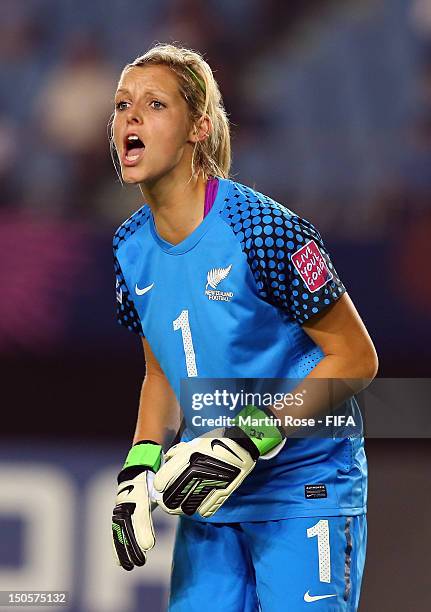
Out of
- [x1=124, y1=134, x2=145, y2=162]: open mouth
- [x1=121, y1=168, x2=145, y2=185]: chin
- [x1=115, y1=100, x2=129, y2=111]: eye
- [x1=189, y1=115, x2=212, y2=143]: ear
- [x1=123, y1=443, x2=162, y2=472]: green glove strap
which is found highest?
[x1=115, y1=100, x2=129, y2=111]: eye

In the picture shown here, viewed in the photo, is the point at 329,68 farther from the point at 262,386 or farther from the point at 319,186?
the point at 262,386

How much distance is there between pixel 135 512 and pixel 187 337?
0.33 m

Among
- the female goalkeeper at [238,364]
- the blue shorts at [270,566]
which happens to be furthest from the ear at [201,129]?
the blue shorts at [270,566]

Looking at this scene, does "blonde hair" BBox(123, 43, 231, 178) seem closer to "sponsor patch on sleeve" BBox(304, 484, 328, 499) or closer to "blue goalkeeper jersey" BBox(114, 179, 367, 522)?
"blue goalkeeper jersey" BBox(114, 179, 367, 522)

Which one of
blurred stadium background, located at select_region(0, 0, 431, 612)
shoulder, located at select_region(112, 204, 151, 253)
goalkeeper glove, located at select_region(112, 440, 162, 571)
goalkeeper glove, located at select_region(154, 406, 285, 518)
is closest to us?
goalkeeper glove, located at select_region(154, 406, 285, 518)

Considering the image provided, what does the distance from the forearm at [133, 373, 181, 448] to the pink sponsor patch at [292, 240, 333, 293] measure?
0.45 m

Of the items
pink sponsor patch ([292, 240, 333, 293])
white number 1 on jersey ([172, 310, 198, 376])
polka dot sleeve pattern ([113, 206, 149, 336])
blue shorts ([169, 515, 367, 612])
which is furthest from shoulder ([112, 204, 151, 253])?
blue shorts ([169, 515, 367, 612])

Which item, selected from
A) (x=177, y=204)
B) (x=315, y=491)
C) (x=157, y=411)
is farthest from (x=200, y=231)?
(x=315, y=491)

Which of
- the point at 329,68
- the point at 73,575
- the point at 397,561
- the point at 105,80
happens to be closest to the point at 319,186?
the point at 329,68

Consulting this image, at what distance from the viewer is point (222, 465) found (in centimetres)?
194

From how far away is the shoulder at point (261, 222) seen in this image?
6.53ft

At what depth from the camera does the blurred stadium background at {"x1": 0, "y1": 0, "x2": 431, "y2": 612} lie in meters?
3.15

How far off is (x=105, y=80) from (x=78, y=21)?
21cm

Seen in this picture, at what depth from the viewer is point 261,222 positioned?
6.58 feet
